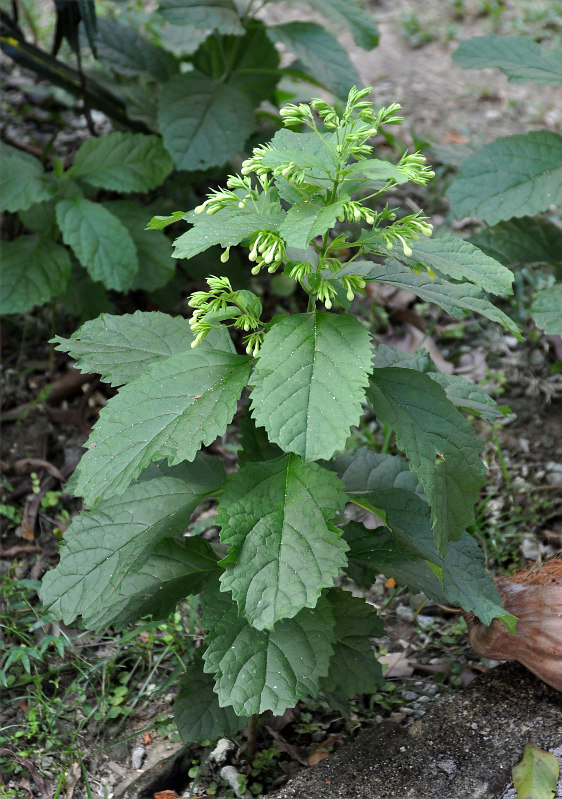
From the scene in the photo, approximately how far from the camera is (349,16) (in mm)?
3393

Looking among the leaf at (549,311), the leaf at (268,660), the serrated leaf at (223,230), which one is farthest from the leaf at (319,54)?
the leaf at (268,660)

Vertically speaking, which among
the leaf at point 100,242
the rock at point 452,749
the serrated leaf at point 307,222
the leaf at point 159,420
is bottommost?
the rock at point 452,749

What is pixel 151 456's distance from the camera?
5.74 feet

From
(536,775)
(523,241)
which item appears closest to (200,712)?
(536,775)

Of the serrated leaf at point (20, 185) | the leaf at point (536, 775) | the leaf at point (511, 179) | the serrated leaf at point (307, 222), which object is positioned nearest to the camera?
the serrated leaf at point (307, 222)

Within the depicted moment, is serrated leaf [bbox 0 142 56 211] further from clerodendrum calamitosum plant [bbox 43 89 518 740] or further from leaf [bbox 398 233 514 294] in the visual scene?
leaf [bbox 398 233 514 294]

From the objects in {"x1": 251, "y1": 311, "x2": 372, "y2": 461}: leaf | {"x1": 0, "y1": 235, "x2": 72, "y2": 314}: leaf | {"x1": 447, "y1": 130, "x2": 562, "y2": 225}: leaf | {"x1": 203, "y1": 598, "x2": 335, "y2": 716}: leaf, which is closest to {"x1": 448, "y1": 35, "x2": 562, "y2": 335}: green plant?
{"x1": 447, "y1": 130, "x2": 562, "y2": 225}: leaf

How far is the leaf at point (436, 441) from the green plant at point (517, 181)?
0.92 m

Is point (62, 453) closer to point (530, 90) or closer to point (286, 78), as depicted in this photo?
point (286, 78)

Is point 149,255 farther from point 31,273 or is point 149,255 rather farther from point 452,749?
point 452,749

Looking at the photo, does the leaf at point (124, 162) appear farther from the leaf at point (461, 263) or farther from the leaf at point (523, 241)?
the leaf at point (461, 263)

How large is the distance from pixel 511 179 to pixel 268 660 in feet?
6.30

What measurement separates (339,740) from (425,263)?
1480 millimetres

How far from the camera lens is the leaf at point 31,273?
3145 mm
